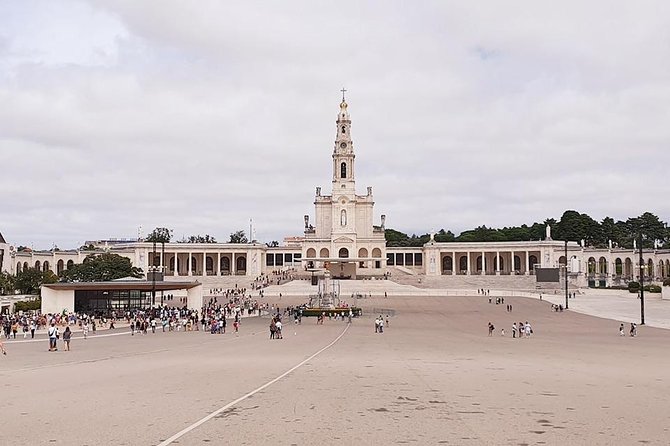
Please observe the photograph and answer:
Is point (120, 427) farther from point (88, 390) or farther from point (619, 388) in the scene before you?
point (619, 388)

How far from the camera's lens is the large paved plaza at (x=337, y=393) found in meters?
10.8

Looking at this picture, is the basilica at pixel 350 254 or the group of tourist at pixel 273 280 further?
the basilica at pixel 350 254

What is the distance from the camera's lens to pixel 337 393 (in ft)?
50.0

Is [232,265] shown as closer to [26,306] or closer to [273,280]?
[273,280]

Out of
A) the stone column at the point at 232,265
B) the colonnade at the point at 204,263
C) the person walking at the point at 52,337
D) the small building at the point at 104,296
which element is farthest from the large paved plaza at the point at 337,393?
the stone column at the point at 232,265

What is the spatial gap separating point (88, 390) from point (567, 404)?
10279mm

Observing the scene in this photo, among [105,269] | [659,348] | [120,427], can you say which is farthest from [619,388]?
[105,269]

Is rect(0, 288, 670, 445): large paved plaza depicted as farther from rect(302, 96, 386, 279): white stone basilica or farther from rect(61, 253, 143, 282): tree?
rect(302, 96, 386, 279): white stone basilica

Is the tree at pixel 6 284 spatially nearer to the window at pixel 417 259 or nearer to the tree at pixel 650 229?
the window at pixel 417 259

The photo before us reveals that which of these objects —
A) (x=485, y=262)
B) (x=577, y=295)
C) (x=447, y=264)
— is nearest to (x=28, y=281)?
(x=577, y=295)

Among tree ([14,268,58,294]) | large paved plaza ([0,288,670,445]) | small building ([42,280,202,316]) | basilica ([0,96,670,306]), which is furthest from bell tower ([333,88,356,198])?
large paved plaza ([0,288,670,445])

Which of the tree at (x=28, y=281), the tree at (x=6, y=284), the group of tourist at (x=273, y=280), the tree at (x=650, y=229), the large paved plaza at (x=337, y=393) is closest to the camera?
the large paved plaza at (x=337, y=393)

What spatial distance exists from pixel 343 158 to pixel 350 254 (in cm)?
1861

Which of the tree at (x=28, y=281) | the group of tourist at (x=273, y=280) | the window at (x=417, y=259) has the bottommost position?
the group of tourist at (x=273, y=280)
